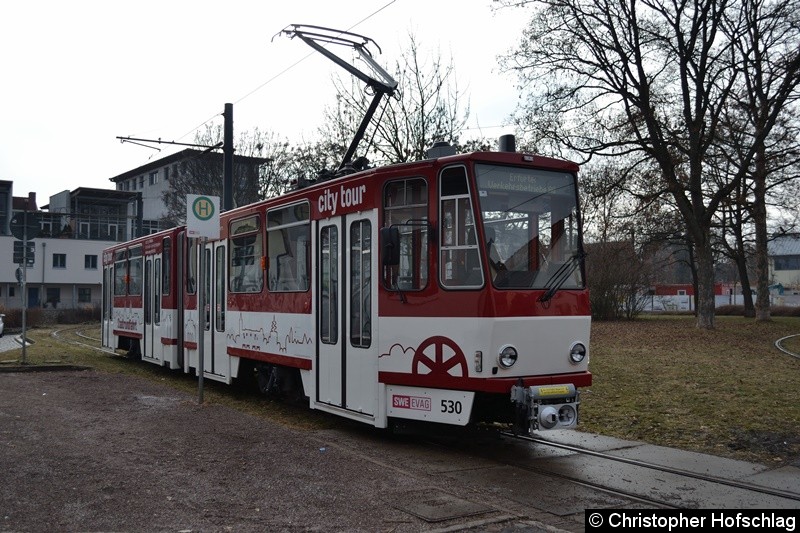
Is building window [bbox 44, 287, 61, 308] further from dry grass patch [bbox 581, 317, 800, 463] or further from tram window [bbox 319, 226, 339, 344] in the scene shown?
tram window [bbox 319, 226, 339, 344]

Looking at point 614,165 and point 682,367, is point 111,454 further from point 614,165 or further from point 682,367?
point 614,165

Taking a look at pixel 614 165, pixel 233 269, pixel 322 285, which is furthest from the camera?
pixel 614 165

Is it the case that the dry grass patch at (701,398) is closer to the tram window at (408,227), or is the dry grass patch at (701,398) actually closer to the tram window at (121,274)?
the tram window at (408,227)

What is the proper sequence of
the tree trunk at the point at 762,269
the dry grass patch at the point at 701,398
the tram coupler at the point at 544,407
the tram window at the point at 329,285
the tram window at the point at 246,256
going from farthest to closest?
the tree trunk at the point at 762,269 → the tram window at the point at 246,256 → the tram window at the point at 329,285 → the dry grass patch at the point at 701,398 → the tram coupler at the point at 544,407

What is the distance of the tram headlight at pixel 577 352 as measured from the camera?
875 centimetres

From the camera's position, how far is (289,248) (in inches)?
440

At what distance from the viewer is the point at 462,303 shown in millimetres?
8305

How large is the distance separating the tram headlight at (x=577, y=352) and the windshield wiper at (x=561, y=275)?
2.21 feet

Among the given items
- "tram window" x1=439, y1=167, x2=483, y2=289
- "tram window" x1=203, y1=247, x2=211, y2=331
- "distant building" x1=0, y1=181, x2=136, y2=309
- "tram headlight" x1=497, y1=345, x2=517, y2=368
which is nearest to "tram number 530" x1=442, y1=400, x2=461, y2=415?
"tram headlight" x1=497, y1=345, x2=517, y2=368

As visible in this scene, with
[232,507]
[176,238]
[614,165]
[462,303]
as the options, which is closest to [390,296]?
[462,303]

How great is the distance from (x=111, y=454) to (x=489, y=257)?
451 centimetres

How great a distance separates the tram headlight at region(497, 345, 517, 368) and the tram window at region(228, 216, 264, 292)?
195 inches

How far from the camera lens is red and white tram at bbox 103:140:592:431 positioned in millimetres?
8266

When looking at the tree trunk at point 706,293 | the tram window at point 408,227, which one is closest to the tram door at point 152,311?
the tram window at point 408,227
